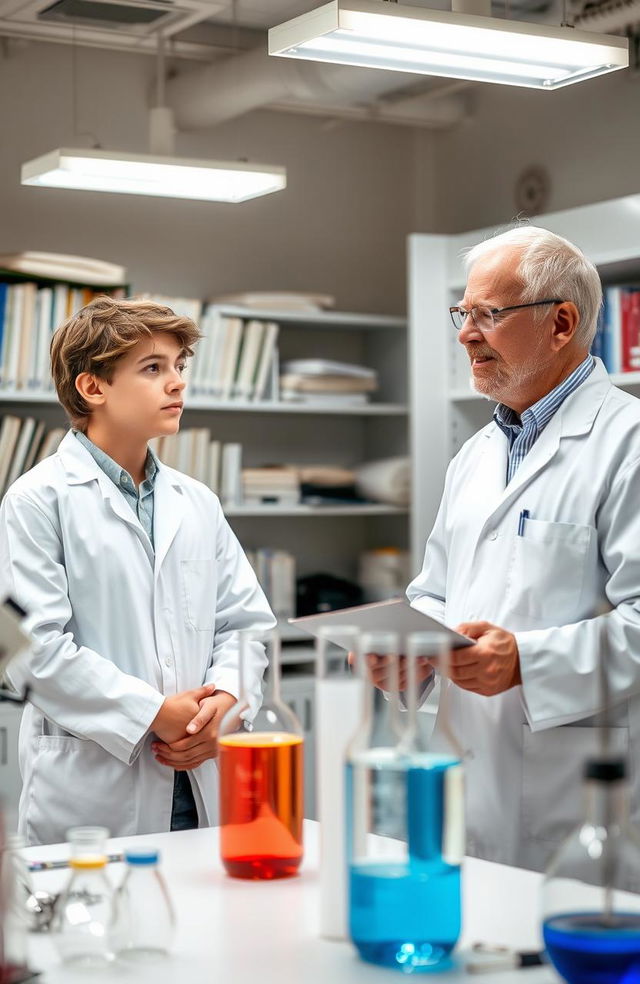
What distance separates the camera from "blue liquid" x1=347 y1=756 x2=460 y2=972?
117 cm

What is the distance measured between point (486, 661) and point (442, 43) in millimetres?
1114

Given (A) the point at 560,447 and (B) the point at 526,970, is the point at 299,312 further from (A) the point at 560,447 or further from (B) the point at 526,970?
(B) the point at 526,970

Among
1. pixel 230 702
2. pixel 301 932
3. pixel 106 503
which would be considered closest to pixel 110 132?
pixel 106 503

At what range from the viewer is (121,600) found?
2229 millimetres

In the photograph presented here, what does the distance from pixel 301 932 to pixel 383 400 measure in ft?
12.0

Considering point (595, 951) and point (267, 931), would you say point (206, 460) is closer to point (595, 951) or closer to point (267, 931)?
point (267, 931)

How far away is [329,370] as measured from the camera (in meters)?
4.50

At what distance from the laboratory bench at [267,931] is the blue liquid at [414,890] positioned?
3 centimetres

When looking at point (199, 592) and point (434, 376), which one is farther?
Result: point (434, 376)

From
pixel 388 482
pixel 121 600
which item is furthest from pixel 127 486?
pixel 388 482

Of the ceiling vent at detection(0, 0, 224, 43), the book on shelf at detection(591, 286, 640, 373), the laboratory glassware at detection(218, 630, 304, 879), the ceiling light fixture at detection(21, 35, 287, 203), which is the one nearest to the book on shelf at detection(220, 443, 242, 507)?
the ceiling light fixture at detection(21, 35, 287, 203)

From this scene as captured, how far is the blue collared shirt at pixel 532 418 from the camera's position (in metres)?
2.23

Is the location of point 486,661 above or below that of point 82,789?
above

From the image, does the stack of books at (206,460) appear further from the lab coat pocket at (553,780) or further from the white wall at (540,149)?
the lab coat pocket at (553,780)
